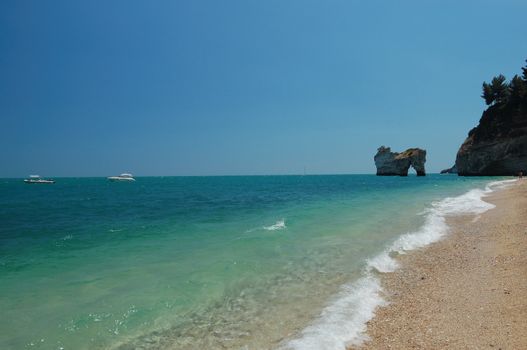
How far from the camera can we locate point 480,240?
14141 mm

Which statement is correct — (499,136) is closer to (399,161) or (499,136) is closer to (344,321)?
(399,161)

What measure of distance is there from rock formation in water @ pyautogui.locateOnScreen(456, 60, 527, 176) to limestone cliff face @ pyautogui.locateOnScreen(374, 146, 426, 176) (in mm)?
21272

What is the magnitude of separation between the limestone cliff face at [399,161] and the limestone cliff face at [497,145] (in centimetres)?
2243

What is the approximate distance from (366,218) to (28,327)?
19152mm

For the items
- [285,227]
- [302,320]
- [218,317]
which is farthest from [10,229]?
[302,320]

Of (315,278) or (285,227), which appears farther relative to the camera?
(285,227)

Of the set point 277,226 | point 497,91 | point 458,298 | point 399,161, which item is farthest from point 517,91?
point 458,298

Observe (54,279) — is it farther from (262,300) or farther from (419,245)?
(419,245)

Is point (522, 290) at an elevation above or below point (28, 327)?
above

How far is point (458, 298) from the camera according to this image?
789 cm

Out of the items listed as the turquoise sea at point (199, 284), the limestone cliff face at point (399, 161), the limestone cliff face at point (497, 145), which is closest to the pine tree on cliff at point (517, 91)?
the limestone cliff face at point (497, 145)

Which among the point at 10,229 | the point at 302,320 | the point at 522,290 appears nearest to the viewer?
the point at 302,320

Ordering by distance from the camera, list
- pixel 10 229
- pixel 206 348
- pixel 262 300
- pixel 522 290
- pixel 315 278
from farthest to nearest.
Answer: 1. pixel 10 229
2. pixel 315 278
3. pixel 262 300
4. pixel 522 290
5. pixel 206 348

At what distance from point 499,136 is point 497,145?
2.53 meters
